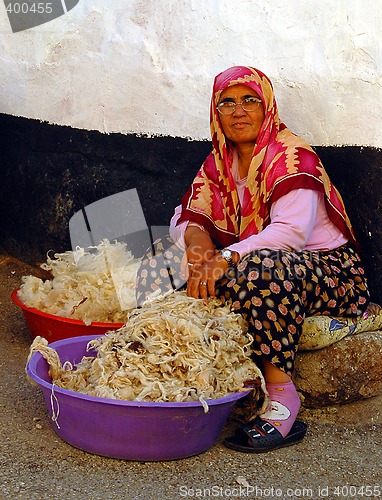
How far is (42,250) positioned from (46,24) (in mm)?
1486

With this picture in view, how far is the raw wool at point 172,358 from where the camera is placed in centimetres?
275

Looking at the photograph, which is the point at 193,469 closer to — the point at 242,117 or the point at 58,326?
the point at 58,326

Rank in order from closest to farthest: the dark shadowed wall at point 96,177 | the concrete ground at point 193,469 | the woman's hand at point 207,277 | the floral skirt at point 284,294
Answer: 1. the concrete ground at point 193,469
2. the floral skirt at point 284,294
3. the woman's hand at point 207,277
4. the dark shadowed wall at point 96,177

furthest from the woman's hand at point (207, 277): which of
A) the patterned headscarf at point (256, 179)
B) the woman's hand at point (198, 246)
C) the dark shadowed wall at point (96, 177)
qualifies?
the dark shadowed wall at point (96, 177)

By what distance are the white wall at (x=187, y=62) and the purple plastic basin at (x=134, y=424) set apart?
158cm

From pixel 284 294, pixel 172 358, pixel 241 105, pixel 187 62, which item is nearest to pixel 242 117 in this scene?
pixel 241 105

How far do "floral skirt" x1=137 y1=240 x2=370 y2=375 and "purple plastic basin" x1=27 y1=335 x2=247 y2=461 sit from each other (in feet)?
0.93

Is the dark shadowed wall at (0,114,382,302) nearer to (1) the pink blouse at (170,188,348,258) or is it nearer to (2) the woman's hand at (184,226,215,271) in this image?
(1) the pink blouse at (170,188,348,258)

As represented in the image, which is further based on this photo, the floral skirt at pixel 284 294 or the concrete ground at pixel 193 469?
the floral skirt at pixel 284 294

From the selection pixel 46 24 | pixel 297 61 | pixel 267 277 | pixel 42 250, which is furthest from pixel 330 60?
pixel 42 250

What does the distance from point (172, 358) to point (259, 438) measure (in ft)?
1.64

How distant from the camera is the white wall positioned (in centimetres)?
351

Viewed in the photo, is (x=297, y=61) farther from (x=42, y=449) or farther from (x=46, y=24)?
(x=42, y=449)

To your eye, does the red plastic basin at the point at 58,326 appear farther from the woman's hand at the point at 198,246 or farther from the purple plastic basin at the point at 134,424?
the purple plastic basin at the point at 134,424
